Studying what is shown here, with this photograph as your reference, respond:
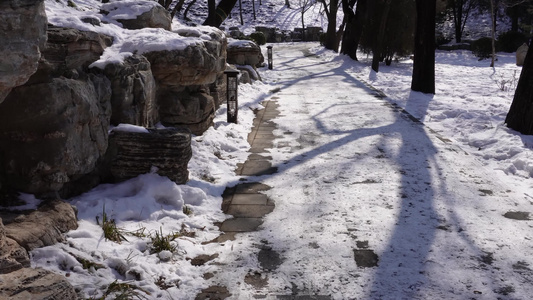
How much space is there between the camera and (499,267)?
3.44 metres

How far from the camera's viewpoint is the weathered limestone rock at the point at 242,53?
1327 centimetres

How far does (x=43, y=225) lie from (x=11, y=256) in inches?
21.5

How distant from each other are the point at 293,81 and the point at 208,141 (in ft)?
25.5

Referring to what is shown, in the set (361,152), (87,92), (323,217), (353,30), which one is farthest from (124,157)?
(353,30)

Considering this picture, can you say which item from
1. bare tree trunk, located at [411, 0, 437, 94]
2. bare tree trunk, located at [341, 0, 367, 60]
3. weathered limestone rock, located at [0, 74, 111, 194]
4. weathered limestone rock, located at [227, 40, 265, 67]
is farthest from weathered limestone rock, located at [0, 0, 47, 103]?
bare tree trunk, located at [341, 0, 367, 60]

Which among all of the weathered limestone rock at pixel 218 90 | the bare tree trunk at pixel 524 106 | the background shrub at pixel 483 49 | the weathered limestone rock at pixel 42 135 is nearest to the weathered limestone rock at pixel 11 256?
the weathered limestone rock at pixel 42 135

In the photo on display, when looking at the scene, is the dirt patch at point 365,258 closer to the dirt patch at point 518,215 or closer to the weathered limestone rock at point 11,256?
the dirt patch at point 518,215

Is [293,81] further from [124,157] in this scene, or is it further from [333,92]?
[124,157]

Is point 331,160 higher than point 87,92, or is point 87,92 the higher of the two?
point 87,92

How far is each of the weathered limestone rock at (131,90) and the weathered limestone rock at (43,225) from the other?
1408 mm

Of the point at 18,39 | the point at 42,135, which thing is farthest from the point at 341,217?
the point at 18,39

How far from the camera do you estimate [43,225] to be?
3.07 m

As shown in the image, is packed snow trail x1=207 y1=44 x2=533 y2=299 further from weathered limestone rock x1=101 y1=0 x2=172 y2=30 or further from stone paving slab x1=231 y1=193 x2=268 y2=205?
weathered limestone rock x1=101 y1=0 x2=172 y2=30

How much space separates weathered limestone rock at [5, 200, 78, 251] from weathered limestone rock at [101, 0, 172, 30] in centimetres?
349
